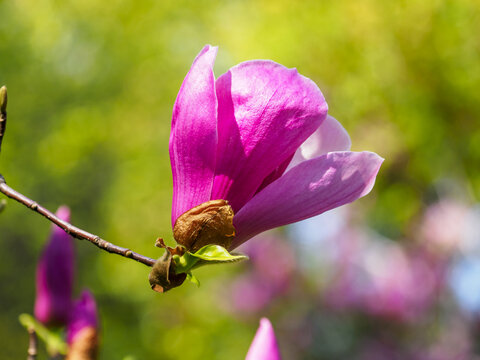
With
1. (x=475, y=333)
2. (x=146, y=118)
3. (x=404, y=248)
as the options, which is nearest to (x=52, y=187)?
(x=146, y=118)

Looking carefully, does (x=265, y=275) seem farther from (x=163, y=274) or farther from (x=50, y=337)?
(x=163, y=274)

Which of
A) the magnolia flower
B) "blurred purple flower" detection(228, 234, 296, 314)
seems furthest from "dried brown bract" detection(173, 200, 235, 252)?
"blurred purple flower" detection(228, 234, 296, 314)

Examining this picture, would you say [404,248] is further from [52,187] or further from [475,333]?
[52,187]

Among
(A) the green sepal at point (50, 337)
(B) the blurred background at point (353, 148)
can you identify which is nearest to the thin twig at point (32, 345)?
(A) the green sepal at point (50, 337)

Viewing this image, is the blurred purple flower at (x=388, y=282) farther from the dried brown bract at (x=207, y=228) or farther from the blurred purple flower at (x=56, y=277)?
the dried brown bract at (x=207, y=228)

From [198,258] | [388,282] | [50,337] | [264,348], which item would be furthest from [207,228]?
[388,282]
